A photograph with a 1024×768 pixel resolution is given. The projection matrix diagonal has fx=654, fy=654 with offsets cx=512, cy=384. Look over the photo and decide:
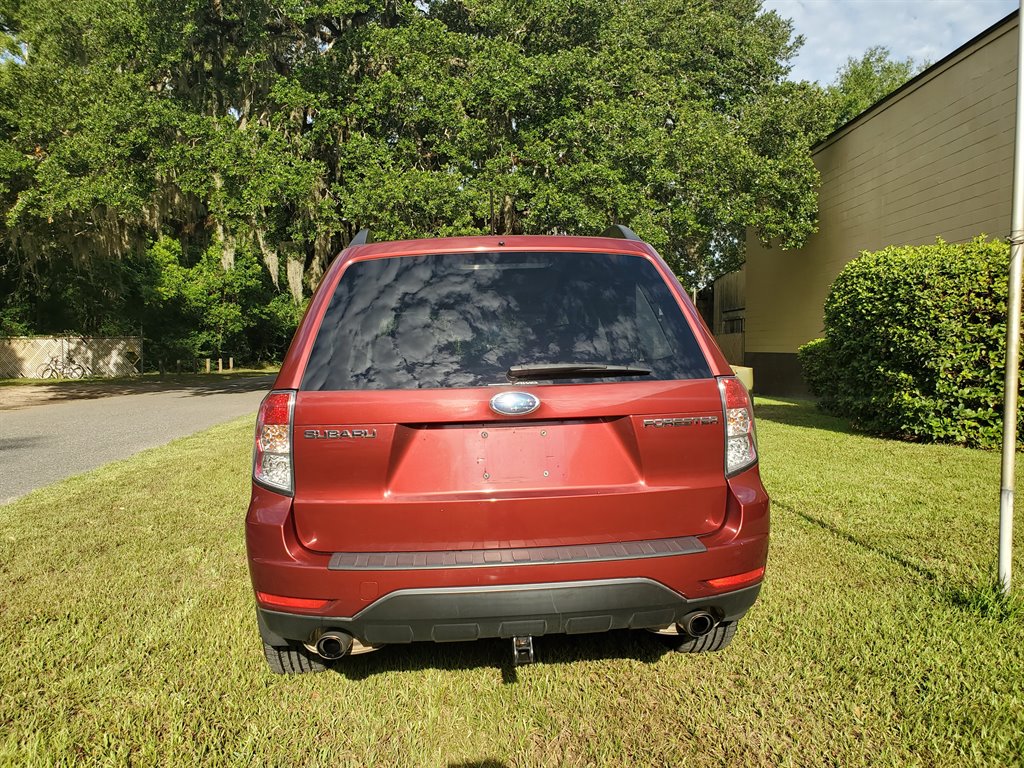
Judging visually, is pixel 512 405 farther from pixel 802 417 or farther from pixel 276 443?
pixel 802 417

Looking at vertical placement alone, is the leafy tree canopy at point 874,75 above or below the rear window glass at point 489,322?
above

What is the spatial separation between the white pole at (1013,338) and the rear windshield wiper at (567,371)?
1999mm

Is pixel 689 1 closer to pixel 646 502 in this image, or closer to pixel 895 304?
pixel 895 304

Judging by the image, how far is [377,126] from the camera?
17.4 m

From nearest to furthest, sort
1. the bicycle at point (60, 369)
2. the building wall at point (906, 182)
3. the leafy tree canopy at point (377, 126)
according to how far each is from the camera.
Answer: the building wall at point (906, 182), the leafy tree canopy at point (377, 126), the bicycle at point (60, 369)

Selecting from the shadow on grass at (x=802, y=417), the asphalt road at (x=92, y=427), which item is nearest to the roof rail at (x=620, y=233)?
the asphalt road at (x=92, y=427)

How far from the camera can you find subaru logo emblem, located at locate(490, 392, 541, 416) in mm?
2268

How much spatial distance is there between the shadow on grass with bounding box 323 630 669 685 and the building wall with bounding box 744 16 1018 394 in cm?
945

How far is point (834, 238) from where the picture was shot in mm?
15719

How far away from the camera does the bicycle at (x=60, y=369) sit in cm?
2772

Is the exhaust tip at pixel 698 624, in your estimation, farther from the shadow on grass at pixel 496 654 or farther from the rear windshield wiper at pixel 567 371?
the rear windshield wiper at pixel 567 371

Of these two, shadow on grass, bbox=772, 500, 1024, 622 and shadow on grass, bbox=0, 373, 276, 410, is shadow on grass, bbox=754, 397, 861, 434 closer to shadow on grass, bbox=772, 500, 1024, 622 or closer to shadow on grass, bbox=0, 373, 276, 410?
shadow on grass, bbox=772, 500, 1024, 622

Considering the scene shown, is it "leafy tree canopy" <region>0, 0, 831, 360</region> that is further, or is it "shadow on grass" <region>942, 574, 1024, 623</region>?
"leafy tree canopy" <region>0, 0, 831, 360</region>

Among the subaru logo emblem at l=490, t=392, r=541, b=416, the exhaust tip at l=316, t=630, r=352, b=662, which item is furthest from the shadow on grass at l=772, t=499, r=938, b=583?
the exhaust tip at l=316, t=630, r=352, b=662
